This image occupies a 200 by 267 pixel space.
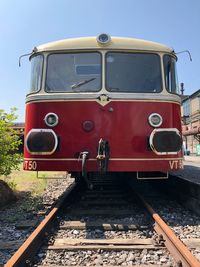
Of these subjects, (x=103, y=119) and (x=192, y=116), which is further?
(x=192, y=116)

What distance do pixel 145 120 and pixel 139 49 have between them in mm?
1358

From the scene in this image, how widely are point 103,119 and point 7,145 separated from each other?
265 centimetres

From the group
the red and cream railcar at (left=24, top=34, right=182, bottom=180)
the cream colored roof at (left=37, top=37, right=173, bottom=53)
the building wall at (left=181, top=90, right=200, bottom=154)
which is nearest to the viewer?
the red and cream railcar at (left=24, top=34, right=182, bottom=180)

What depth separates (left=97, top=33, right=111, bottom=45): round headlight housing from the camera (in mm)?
6805

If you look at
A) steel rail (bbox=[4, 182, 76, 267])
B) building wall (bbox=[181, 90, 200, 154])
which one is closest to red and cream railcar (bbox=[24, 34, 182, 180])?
steel rail (bbox=[4, 182, 76, 267])

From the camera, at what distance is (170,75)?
7.10 metres

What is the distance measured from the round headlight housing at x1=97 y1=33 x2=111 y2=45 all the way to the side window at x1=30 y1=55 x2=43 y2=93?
113cm

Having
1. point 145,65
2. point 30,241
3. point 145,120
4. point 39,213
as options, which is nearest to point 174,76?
point 145,65

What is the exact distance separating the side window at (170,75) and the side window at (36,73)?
230 centimetres

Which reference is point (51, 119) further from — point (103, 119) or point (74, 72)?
point (74, 72)

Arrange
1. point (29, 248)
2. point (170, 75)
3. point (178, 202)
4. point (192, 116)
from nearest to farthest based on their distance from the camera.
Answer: point (29, 248)
point (170, 75)
point (178, 202)
point (192, 116)

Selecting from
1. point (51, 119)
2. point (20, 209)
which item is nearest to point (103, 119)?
point (51, 119)

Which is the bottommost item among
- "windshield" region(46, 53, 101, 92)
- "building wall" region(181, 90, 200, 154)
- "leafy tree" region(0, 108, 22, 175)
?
"leafy tree" region(0, 108, 22, 175)

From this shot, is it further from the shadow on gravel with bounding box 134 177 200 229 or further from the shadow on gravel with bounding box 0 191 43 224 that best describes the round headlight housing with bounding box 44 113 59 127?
the shadow on gravel with bounding box 134 177 200 229
